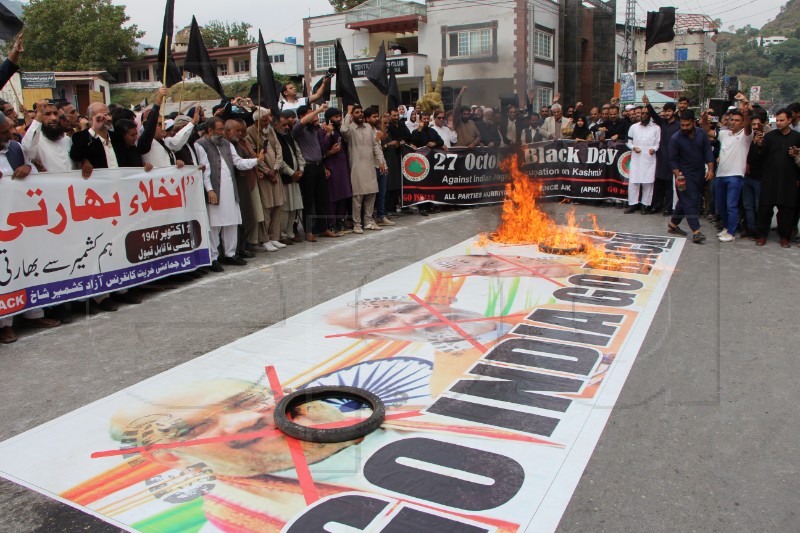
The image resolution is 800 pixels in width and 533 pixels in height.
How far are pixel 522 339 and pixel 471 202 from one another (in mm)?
8099

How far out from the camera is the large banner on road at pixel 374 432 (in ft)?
9.89

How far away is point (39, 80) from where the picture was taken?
106 ft

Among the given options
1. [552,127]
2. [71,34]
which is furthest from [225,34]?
[552,127]

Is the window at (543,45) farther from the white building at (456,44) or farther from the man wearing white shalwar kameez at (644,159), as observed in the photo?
the man wearing white shalwar kameez at (644,159)

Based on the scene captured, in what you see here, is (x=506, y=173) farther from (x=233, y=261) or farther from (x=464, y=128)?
(x=233, y=261)

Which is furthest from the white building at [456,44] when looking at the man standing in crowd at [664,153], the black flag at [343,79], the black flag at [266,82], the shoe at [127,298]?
the shoe at [127,298]

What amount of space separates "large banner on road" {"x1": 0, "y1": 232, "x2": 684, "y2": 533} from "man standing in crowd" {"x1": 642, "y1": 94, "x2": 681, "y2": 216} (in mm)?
5927

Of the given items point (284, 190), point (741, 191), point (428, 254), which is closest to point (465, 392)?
point (428, 254)

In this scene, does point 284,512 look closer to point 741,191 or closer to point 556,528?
point 556,528

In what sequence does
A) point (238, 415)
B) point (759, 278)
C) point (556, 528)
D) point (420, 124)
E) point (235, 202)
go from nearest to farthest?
point (556, 528) → point (238, 415) → point (759, 278) → point (235, 202) → point (420, 124)

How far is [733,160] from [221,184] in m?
7.26

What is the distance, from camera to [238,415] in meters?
4.01

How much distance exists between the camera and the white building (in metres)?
16.2

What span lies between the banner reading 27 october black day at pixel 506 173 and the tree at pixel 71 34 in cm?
4707
